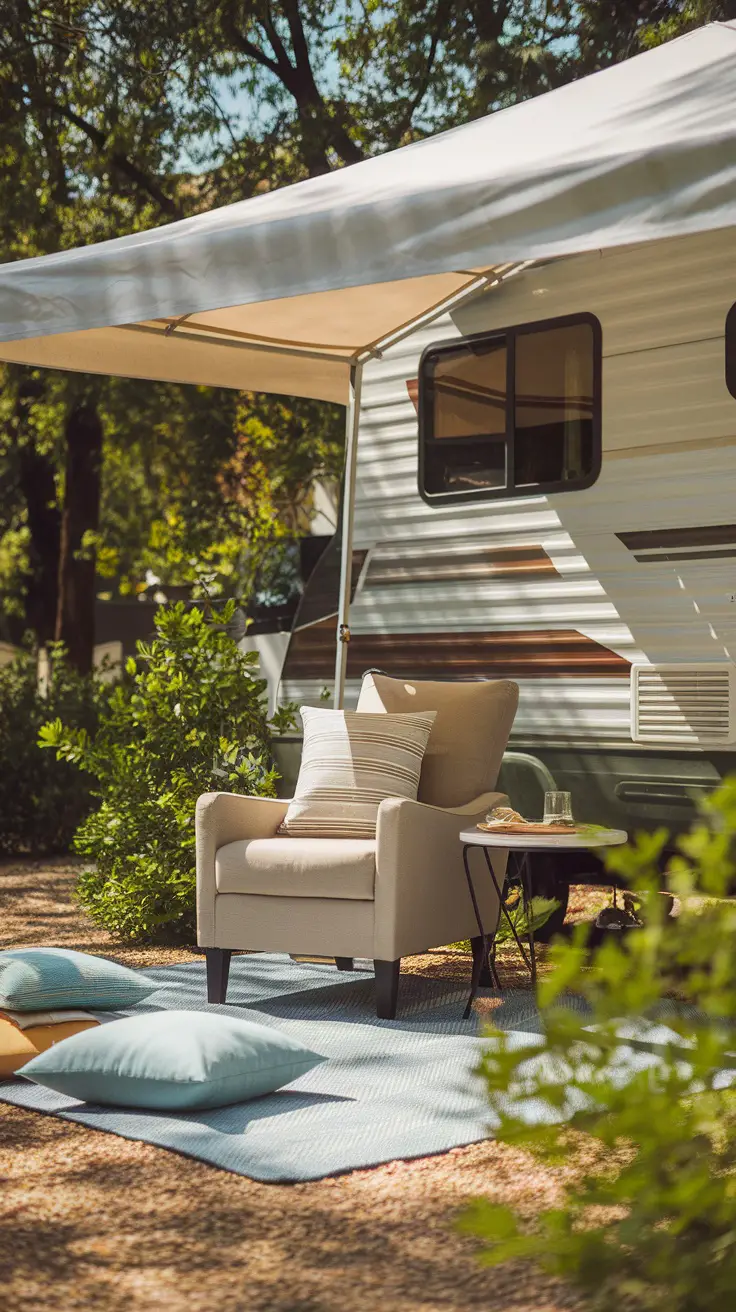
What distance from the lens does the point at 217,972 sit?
4.43 meters

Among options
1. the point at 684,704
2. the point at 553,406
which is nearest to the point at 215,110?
the point at 553,406

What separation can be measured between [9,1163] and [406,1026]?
1.46 meters

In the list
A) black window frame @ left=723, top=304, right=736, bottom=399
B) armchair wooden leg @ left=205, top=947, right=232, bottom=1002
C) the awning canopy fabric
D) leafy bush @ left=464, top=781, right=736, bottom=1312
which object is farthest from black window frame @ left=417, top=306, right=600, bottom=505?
leafy bush @ left=464, top=781, right=736, bottom=1312

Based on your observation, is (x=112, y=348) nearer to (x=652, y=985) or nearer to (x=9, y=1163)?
(x=9, y=1163)

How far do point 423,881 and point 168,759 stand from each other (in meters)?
1.65

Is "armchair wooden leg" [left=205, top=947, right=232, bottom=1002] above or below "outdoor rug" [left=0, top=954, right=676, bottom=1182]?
above

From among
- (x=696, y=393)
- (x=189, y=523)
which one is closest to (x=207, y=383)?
(x=696, y=393)

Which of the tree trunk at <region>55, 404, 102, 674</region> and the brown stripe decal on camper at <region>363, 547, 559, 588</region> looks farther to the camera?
the tree trunk at <region>55, 404, 102, 674</region>

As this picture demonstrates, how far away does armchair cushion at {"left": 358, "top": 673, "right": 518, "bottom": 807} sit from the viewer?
4930mm

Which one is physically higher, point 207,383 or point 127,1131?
point 207,383

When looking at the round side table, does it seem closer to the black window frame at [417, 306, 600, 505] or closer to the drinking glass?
the drinking glass

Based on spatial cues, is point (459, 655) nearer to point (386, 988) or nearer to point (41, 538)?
point (386, 988)

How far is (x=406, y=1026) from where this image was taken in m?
4.18

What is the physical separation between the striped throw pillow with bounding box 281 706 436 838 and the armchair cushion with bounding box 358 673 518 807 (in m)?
0.09
